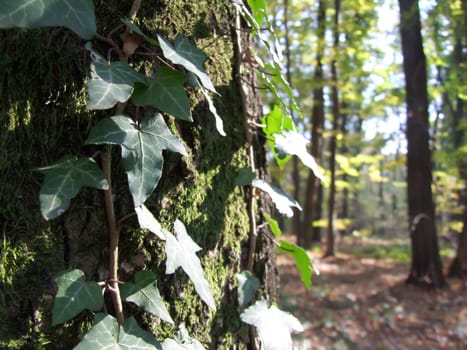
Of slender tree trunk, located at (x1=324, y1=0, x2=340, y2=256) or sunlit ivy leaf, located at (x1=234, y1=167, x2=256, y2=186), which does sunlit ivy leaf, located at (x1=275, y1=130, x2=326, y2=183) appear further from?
slender tree trunk, located at (x1=324, y1=0, x2=340, y2=256)

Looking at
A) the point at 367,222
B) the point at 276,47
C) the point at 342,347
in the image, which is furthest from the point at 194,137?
the point at 367,222

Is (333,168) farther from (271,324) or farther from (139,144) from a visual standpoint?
(139,144)

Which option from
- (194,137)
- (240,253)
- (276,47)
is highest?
(276,47)

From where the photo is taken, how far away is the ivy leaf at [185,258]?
74 centimetres

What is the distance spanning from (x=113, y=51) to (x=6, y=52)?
7.5 inches

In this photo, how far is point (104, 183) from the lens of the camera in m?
0.71

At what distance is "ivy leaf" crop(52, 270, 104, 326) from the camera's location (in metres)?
0.65

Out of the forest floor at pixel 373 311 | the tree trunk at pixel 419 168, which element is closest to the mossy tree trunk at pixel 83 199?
the forest floor at pixel 373 311

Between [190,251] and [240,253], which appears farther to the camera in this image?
[240,253]

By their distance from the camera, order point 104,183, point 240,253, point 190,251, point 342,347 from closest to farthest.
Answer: point 104,183 → point 190,251 → point 240,253 → point 342,347

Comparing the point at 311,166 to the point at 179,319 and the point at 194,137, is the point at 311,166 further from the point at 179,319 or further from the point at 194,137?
the point at 179,319

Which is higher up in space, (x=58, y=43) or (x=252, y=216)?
(x=58, y=43)

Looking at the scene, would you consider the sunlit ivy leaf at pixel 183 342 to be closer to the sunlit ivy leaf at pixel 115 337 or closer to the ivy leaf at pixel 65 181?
the sunlit ivy leaf at pixel 115 337

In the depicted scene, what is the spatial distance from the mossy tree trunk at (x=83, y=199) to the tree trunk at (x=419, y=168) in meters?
6.75
